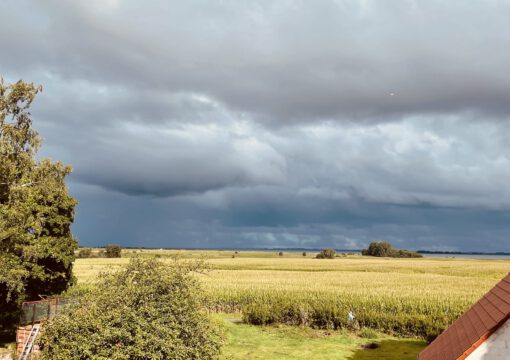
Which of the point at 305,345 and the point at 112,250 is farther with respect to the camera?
the point at 112,250

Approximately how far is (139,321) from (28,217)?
15.3 meters

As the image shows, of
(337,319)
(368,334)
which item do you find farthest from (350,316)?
(368,334)

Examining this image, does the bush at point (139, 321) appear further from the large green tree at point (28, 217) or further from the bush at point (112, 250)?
the bush at point (112, 250)

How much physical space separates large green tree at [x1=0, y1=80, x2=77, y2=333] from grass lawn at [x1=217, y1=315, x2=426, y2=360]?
12219 mm

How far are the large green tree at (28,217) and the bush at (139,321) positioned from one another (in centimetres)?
986

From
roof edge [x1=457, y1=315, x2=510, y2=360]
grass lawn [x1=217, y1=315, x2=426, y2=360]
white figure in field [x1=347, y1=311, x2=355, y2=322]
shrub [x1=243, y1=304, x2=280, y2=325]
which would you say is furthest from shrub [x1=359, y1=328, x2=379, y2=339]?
roof edge [x1=457, y1=315, x2=510, y2=360]

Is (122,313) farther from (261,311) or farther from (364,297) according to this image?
(364,297)

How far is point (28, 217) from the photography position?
25.6m

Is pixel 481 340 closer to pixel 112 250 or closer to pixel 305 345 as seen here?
pixel 305 345

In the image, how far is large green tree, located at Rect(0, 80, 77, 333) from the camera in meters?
23.8

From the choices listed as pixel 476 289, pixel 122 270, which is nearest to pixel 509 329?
pixel 122 270

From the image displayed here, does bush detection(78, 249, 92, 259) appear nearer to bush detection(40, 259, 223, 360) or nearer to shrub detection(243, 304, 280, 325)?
shrub detection(243, 304, 280, 325)

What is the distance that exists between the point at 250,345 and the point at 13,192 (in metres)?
16.4

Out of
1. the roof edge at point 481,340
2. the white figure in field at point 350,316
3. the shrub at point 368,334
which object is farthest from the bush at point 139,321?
the white figure in field at point 350,316
